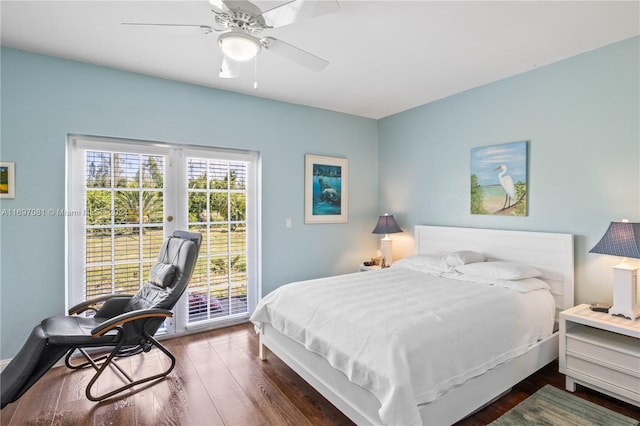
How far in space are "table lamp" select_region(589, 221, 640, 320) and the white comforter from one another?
45 centimetres

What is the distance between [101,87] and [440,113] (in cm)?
355

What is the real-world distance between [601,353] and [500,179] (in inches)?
67.4

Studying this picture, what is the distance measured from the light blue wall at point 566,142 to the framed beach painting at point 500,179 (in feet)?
0.22

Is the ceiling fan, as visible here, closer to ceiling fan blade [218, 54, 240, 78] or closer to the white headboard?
ceiling fan blade [218, 54, 240, 78]

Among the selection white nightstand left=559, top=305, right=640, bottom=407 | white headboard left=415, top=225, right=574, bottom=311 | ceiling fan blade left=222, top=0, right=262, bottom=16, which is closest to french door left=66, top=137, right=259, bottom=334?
ceiling fan blade left=222, top=0, right=262, bottom=16

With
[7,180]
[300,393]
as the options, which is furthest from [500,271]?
[7,180]

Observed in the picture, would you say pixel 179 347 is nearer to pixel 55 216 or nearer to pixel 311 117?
pixel 55 216

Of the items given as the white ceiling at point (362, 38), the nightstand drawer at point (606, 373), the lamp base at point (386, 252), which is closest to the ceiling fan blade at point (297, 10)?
the white ceiling at point (362, 38)

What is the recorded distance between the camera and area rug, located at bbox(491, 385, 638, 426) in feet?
6.51

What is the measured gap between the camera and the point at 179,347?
3.09 m

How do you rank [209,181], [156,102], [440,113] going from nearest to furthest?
[156,102]
[209,181]
[440,113]

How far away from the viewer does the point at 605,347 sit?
2172 mm

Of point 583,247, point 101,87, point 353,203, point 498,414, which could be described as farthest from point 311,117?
point 498,414

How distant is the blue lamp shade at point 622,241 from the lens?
7.23 feet
